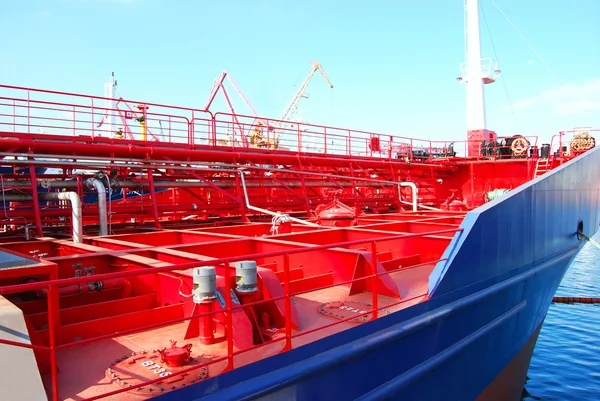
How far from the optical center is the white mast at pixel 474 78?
2127cm

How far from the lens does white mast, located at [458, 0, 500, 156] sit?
21266mm

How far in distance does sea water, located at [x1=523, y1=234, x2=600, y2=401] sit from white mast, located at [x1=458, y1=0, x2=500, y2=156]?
887 centimetres

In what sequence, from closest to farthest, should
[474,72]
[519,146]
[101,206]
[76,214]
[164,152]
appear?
1. [76,214]
2. [101,206]
3. [164,152]
4. [519,146]
5. [474,72]

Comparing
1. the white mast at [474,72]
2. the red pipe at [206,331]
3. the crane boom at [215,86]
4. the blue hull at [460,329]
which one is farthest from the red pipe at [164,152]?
the crane boom at [215,86]

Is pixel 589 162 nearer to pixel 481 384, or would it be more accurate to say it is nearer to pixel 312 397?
pixel 481 384

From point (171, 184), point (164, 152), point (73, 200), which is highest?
point (164, 152)

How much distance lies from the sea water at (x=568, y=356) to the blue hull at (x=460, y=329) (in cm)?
125

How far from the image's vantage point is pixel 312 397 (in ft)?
13.0

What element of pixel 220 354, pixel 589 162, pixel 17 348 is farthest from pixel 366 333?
pixel 589 162

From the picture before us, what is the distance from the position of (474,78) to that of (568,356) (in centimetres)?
1504

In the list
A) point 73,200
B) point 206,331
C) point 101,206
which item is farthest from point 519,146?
point 206,331

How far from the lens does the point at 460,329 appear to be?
5820 mm

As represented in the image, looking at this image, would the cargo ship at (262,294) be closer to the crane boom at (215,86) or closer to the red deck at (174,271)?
the red deck at (174,271)

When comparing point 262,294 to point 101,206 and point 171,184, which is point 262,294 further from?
point 171,184
